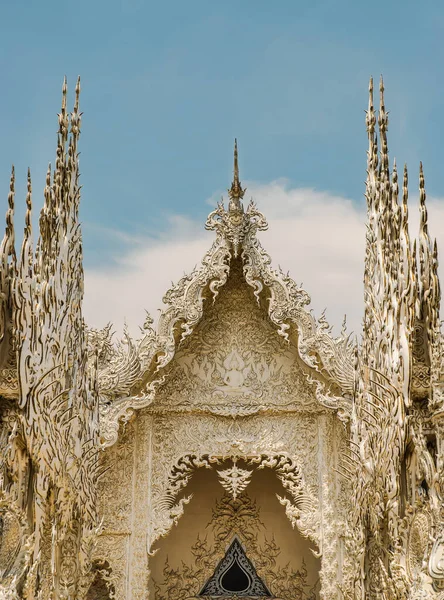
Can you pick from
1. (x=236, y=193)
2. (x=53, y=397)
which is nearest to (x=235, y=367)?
(x=236, y=193)

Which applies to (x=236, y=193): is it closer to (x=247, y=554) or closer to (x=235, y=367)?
(x=235, y=367)

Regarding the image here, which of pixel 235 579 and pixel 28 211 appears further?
pixel 235 579

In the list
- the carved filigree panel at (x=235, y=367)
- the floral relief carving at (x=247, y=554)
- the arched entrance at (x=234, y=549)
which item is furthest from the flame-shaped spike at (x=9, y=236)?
the floral relief carving at (x=247, y=554)

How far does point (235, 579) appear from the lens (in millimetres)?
10680

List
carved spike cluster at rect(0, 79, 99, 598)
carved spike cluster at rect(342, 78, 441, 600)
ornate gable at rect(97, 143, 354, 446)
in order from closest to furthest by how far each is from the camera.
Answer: carved spike cluster at rect(0, 79, 99, 598)
carved spike cluster at rect(342, 78, 441, 600)
ornate gable at rect(97, 143, 354, 446)

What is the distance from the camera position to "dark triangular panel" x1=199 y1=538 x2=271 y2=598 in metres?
10.6

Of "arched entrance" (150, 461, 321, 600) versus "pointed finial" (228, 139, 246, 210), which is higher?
"pointed finial" (228, 139, 246, 210)

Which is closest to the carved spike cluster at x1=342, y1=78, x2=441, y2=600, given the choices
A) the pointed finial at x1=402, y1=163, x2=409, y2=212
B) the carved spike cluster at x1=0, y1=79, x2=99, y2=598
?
the pointed finial at x1=402, y1=163, x2=409, y2=212

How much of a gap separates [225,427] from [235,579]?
55.0 inches

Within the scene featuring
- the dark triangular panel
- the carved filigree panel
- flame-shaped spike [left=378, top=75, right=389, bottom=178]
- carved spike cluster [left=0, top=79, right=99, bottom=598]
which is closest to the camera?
carved spike cluster [left=0, top=79, right=99, bottom=598]

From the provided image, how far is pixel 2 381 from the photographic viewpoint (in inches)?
317

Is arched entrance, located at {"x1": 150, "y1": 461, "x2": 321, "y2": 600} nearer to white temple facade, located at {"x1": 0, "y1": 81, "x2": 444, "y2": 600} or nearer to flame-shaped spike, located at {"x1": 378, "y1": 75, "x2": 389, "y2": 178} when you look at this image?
white temple facade, located at {"x1": 0, "y1": 81, "x2": 444, "y2": 600}

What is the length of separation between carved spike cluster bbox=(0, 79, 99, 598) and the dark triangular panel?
1.75 m

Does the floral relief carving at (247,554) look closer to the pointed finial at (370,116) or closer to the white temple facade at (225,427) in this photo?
the white temple facade at (225,427)
